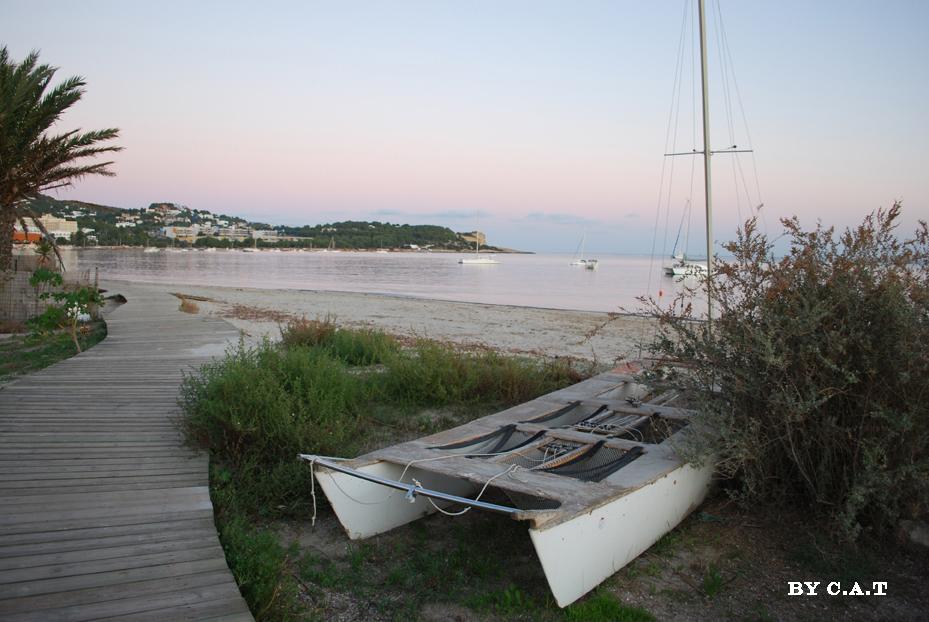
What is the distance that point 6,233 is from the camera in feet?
48.3

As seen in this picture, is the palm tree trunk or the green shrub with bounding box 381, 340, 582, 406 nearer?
the green shrub with bounding box 381, 340, 582, 406

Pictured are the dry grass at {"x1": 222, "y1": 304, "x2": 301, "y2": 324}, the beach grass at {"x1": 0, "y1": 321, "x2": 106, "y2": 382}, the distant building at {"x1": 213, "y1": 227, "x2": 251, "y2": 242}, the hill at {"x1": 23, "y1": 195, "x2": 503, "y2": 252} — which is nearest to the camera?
the beach grass at {"x1": 0, "y1": 321, "x2": 106, "y2": 382}

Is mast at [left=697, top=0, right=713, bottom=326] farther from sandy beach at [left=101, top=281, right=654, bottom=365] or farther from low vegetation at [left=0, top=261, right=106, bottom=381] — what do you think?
low vegetation at [left=0, top=261, right=106, bottom=381]

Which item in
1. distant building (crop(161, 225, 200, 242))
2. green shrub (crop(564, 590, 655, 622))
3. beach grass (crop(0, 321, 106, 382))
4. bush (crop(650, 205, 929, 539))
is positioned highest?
distant building (crop(161, 225, 200, 242))

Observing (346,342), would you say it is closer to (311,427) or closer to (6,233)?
(311,427)

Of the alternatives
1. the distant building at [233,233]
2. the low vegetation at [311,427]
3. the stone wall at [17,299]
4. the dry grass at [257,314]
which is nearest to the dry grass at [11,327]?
the stone wall at [17,299]

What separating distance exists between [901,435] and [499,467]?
2.58m

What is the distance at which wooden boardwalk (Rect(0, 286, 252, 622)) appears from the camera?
9.89 ft

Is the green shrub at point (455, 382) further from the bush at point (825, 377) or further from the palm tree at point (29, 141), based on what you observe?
the palm tree at point (29, 141)

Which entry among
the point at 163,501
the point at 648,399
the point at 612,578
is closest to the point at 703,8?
the point at 648,399

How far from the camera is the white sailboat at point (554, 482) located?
3.54 meters

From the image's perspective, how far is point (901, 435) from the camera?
13.7 feet

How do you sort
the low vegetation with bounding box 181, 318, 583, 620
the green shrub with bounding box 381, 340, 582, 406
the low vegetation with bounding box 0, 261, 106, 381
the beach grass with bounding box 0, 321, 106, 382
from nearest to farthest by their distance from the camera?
the low vegetation with bounding box 181, 318, 583, 620 → the green shrub with bounding box 381, 340, 582, 406 → the beach grass with bounding box 0, 321, 106, 382 → the low vegetation with bounding box 0, 261, 106, 381

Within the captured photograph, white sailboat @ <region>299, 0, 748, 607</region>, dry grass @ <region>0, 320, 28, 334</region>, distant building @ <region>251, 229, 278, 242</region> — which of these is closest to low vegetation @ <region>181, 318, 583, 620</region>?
white sailboat @ <region>299, 0, 748, 607</region>
